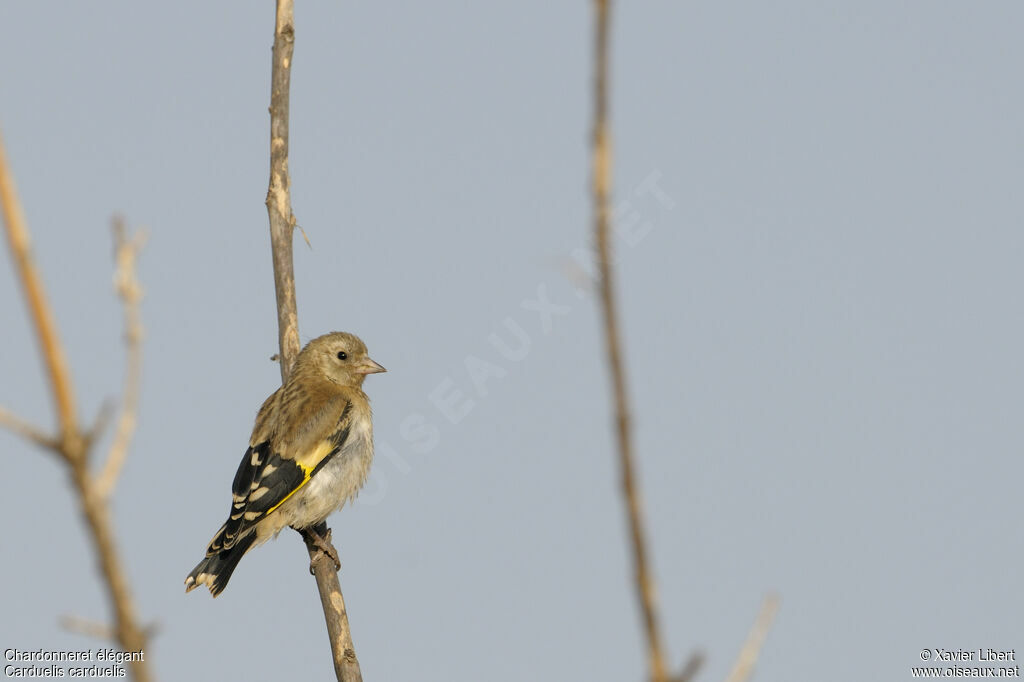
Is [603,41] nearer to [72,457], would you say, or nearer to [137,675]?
[72,457]

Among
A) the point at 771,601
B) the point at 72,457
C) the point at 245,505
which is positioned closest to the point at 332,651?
the point at 245,505

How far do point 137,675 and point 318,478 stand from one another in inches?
314

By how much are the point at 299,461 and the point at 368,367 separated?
1.76m

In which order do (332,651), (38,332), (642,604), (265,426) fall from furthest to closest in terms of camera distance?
1. (265,426)
2. (332,651)
3. (642,604)
4. (38,332)

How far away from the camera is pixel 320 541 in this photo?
348 inches

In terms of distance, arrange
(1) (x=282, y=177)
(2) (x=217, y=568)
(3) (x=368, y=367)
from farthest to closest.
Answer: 1. (3) (x=368, y=367)
2. (2) (x=217, y=568)
3. (1) (x=282, y=177)

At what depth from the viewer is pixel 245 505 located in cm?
905

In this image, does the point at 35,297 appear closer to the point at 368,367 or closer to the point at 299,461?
the point at 299,461

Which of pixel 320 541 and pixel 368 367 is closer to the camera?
pixel 320 541

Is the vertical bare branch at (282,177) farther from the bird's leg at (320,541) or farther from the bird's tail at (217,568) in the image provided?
the bird's tail at (217,568)

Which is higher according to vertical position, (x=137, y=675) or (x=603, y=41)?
(x=603, y=41)


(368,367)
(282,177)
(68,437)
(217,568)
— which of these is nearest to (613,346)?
(68,437)

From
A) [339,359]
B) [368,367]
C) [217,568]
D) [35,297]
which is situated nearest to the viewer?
[35,297]

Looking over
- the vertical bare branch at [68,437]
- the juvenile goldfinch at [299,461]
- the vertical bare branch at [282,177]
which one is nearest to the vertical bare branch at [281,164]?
the vertical bare branch at [282,177]
